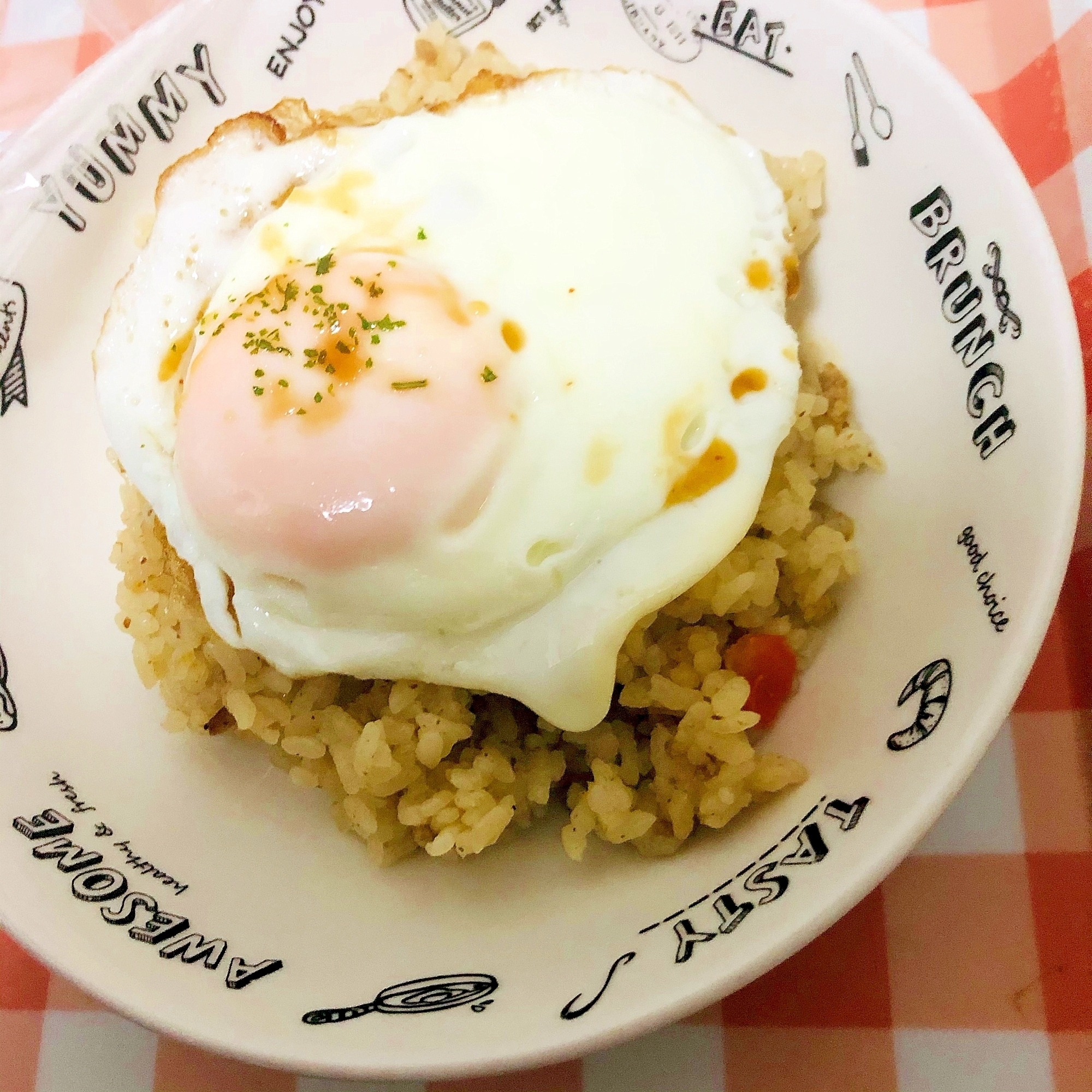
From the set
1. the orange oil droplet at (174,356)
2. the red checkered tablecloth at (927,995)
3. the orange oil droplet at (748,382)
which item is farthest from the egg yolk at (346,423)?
the red checkered tablecloth at (927,995)

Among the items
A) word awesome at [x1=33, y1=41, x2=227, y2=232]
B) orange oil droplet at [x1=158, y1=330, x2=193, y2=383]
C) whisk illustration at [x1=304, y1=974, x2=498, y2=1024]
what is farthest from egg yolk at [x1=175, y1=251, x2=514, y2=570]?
word awesome at [x1=33, y1=41, x2=227, y2=232]

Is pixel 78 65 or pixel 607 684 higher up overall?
pixel 78 65

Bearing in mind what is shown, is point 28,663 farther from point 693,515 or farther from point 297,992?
point 693,515

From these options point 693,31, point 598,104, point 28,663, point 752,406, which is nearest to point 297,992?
point 28,663

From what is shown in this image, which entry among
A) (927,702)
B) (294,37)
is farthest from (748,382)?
(294,37)

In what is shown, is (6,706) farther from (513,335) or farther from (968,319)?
(968,319)

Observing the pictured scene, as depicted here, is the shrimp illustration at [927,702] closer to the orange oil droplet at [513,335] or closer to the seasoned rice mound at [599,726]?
the seasoned rice mound at [599,726]
